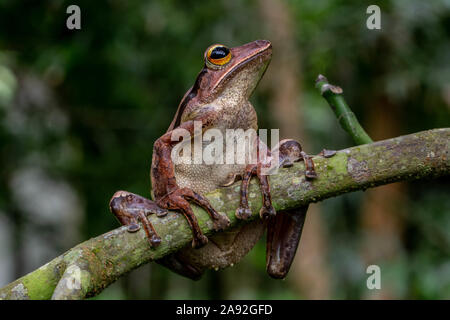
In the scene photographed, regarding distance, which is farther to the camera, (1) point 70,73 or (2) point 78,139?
(2) point 78,139

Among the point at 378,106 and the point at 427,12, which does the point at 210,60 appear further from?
the point at 378,106

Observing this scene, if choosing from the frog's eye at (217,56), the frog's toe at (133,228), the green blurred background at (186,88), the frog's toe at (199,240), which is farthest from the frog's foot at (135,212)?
the green blurred background at (186,88)

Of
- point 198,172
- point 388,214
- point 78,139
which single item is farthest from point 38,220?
point 198,172

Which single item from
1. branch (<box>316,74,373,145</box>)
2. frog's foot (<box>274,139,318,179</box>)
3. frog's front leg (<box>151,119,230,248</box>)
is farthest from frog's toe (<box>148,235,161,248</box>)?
branch (<box>316,74,373,145</box>)

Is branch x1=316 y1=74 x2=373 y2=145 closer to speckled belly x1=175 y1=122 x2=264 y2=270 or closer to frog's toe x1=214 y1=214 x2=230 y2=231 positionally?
speckled belly x1=175 y1=122 x2=264 y2=270

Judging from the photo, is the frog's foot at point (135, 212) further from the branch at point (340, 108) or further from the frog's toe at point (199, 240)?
the branch at point (340, 108)

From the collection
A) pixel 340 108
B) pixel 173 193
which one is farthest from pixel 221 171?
pixel 340 108

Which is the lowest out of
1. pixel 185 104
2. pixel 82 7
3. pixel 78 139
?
pixel 185 104

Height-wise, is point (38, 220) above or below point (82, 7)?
below
